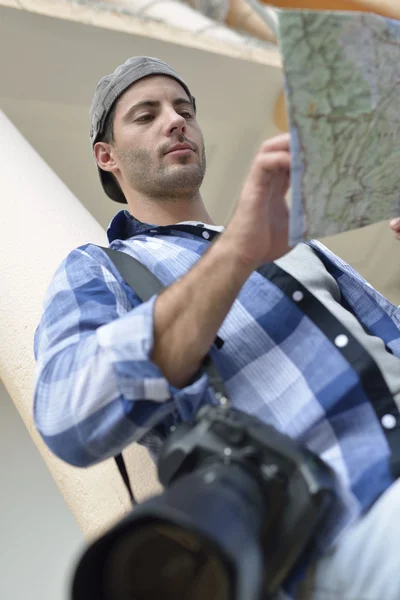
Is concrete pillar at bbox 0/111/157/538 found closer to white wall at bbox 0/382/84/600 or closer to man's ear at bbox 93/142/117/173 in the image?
man's ear at bbox 93/142/117/173

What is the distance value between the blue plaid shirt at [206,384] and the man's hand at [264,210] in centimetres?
8

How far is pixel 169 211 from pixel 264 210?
403 mm

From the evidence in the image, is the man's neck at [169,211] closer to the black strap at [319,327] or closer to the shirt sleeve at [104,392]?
the black strap at [319,327]

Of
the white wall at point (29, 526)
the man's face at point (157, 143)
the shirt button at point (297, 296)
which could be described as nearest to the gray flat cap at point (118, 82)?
the man's face at point (157, 143)

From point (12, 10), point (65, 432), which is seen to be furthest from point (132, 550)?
point (12, 10)

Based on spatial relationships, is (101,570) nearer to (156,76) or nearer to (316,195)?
(316,195)

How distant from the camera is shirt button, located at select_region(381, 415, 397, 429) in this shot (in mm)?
439

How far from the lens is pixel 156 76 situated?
2.95 ft

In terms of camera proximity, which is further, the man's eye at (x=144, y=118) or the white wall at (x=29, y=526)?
the white wall at (x=29, y=526)

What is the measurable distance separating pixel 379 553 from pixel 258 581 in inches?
4.9

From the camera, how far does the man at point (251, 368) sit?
0.40 metres

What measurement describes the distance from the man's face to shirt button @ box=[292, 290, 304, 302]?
0.33 metres

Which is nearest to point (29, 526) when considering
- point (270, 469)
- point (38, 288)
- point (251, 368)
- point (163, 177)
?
point (38, 288)

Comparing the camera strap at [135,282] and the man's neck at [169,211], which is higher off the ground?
the camera strap at [135,282]
